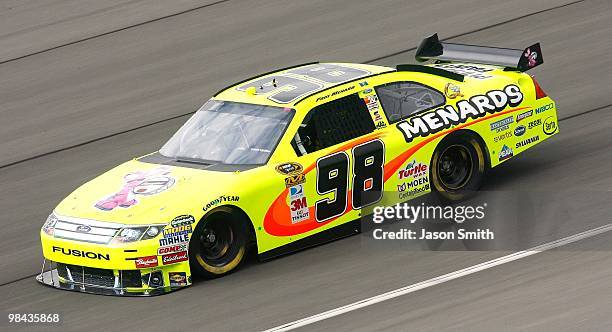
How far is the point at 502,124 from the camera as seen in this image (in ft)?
42.3

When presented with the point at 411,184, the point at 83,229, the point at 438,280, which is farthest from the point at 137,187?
the point at 438,280

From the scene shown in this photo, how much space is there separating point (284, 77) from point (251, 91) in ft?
1.63

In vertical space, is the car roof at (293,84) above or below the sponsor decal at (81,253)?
above

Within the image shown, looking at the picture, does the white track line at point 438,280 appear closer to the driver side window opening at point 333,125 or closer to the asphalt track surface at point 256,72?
the asphalt track surface at point 256,72

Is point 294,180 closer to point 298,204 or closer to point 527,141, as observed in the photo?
point 298,204

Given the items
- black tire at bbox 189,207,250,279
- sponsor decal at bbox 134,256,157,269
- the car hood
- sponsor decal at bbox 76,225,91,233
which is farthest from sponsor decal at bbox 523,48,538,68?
sponsor decal at bbox 76,225,91,233

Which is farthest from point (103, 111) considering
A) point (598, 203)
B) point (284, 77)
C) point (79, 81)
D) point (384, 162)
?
point (598, 203)

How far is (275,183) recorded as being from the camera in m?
11.3

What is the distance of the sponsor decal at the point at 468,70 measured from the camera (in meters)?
13.3

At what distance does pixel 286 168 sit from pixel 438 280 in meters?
1.73

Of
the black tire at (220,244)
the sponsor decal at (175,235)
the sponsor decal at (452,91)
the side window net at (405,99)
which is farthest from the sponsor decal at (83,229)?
the sponsor decal at (452,91)

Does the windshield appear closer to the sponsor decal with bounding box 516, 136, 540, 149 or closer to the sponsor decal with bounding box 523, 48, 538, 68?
the sponsor decal with bounding box 516, 136, 540, 149

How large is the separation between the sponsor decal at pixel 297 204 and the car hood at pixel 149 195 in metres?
0.54

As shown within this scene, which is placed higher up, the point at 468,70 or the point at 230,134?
the point at 230,134
